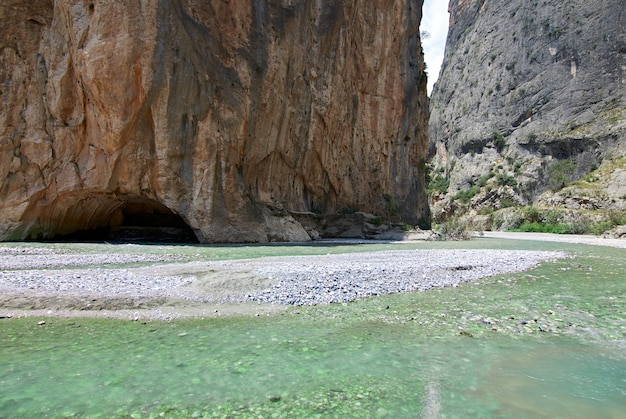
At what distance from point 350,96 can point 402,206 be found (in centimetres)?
1226

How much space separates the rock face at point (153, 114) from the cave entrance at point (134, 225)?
0.50 feet

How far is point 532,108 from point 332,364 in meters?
74.8

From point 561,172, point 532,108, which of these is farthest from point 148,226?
point 532,108

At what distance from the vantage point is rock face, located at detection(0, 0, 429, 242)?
20.8 m

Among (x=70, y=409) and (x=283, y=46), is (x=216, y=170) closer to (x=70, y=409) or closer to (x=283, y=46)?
(x=283, y=46)

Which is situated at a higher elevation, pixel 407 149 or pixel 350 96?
pixel 350 96

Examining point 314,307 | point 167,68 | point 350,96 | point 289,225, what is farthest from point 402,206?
point 314,307

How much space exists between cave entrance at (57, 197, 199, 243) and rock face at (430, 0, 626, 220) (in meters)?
45.1

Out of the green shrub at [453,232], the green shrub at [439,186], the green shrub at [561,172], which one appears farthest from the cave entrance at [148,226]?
the green shrub at [439,186]

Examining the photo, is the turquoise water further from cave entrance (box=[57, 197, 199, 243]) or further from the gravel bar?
cave entrance (box=[57, 197, 199, 243])

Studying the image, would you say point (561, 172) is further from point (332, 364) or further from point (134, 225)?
point (332, 364)

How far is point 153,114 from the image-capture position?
21.4 metres

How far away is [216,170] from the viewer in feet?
75.6

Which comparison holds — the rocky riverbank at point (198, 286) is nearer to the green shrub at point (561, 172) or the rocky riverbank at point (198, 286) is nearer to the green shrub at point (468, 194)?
the green shrub at point (561, 172)
